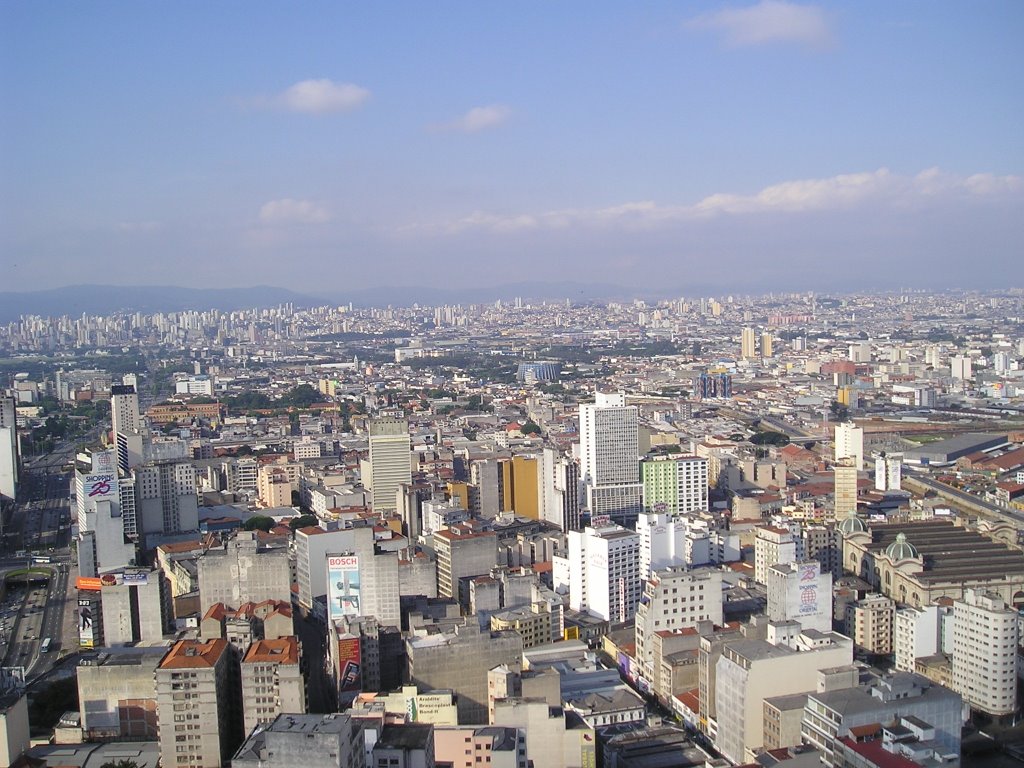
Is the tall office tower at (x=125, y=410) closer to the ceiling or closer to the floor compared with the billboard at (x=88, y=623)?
closer to the ceiling

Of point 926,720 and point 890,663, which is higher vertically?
point 926,720

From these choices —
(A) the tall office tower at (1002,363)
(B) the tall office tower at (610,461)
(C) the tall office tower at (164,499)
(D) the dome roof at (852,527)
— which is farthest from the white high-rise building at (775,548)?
(A) the tall office tower at (1002,363)

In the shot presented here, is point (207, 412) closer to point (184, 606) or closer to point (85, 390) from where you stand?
point (85, 390)

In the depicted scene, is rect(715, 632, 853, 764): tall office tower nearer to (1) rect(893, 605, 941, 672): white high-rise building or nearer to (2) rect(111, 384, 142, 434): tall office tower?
(1) rect(893, 605, 941, 672): white high-rise building

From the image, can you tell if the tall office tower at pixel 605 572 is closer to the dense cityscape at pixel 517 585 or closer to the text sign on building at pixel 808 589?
the dense cityscape at pixel 517 585

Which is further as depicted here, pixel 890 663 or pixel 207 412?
pixel 207 412

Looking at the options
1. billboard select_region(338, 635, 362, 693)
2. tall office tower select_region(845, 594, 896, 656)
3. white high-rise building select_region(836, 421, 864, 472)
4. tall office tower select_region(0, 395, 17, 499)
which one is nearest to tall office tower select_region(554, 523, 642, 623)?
Answer: tall office tower select_region(845, 594, 896, 656)

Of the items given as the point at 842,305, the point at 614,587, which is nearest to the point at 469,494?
the point at 614,587

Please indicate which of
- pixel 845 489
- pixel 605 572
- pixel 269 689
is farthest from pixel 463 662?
pixel 845 489
